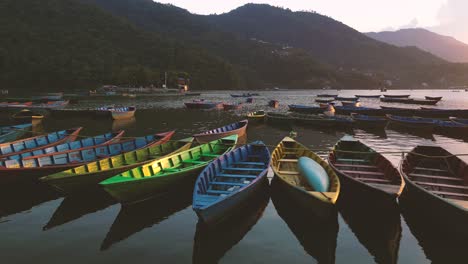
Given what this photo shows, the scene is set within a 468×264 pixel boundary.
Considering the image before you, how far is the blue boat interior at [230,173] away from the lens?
467 inches

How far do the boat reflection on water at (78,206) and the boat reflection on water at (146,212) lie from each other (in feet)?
4.85

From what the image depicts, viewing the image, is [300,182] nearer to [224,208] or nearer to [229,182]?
[229,182]

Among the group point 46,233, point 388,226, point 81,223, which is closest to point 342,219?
point 388,226

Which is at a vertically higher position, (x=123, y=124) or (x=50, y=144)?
(x=50, y=144)

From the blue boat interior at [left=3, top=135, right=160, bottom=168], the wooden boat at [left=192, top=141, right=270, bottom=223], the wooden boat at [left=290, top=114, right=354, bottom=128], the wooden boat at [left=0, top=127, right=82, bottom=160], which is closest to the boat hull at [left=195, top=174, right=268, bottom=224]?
the wooden boat at [left=192, top=141, right=270, bottom=223]

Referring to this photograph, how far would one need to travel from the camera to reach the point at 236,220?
12.3 m

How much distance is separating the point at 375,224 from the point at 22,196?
55.6 feet

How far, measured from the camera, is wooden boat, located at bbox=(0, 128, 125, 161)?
17269mm

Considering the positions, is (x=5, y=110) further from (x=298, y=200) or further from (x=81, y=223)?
(x=298, y=200)

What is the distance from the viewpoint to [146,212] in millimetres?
13141

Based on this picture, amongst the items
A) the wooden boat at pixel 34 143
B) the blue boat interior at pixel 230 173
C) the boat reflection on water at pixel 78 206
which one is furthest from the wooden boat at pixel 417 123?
the wooden boat at pixel 34 143

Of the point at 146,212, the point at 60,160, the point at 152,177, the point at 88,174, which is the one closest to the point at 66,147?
the point at 60,160

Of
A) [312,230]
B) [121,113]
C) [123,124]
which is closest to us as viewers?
[312,230]

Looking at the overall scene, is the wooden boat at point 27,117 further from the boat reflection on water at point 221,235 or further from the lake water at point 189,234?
the boat reflection on water at point 221,235
